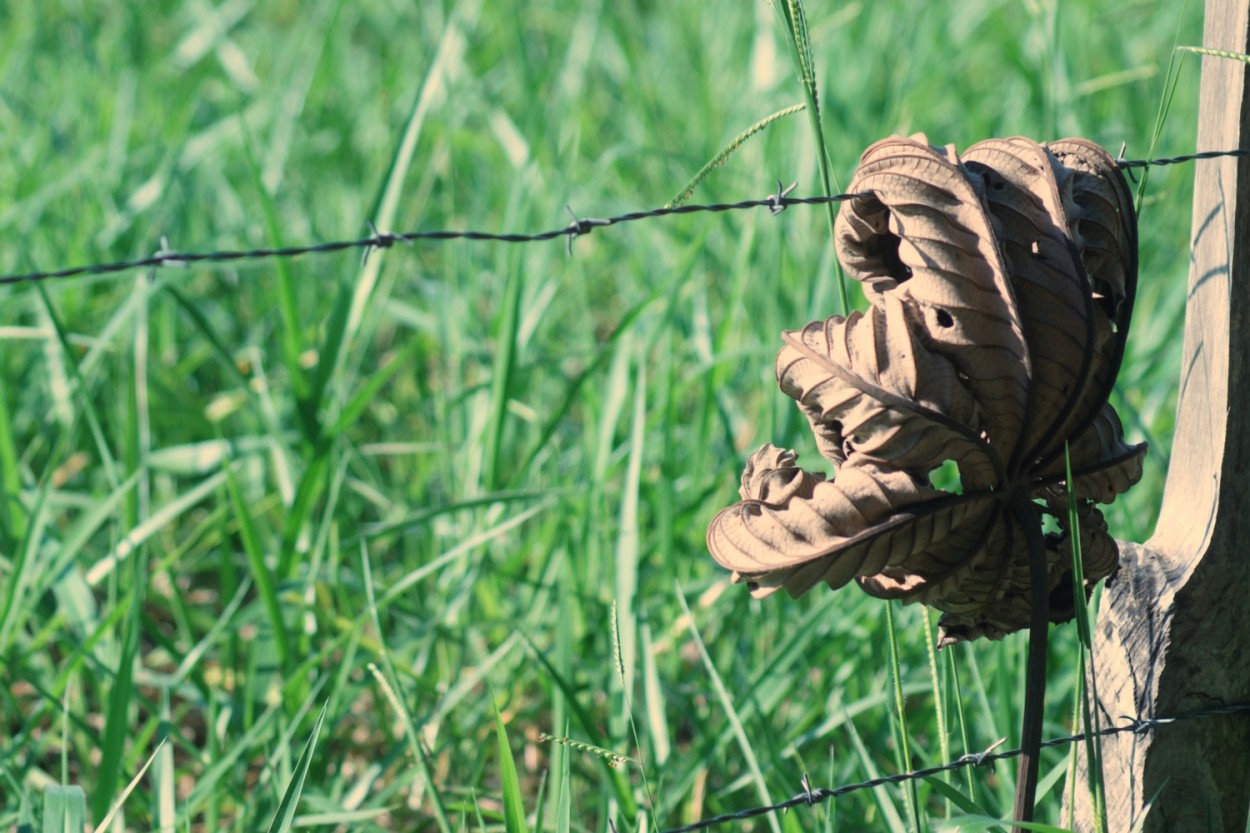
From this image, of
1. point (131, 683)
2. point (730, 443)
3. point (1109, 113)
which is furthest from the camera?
point (1109, 113)

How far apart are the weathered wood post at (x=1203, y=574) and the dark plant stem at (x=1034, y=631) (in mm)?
81

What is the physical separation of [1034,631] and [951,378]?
18 cm

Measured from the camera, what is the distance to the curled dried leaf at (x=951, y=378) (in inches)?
28.4

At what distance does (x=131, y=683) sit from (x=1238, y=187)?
1027 mm

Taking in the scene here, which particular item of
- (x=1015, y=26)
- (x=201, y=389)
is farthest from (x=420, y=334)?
Answer: (x=1015, y=26)

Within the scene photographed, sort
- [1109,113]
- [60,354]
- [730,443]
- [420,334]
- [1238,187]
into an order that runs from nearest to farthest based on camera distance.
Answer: [1238,187], [730,443], [60,354], [420,334], [1109,113]

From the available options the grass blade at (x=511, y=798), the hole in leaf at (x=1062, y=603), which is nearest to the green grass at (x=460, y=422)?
the grass blade at (x=511, y=798)

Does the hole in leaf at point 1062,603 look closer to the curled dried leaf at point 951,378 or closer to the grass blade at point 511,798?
the curled dried leaf at point 951,378

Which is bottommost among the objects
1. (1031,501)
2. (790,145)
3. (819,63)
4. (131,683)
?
(131,683)

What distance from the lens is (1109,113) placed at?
2541 millimetres

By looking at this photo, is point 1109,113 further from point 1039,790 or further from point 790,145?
point 1039,790

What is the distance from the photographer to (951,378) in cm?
73

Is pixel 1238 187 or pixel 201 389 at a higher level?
pixel 1238 187

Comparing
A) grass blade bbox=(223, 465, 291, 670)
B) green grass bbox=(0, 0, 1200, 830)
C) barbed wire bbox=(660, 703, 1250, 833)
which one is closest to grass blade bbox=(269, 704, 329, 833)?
green grass bbox=(0, 0, 1200, 830)
